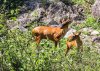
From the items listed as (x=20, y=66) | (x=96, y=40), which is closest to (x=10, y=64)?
(x=20, y=66)

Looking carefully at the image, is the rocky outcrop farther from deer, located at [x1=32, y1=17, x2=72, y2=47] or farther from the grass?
the grass

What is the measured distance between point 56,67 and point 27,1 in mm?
12816

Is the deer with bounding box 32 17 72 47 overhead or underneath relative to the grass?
underneath

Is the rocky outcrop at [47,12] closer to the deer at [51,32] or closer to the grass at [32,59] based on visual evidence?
the deer at [51,32]

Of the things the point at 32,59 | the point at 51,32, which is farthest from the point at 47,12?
the point at 32,59

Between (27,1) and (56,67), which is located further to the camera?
(27,1)

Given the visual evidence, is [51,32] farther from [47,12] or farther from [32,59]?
[32,59]

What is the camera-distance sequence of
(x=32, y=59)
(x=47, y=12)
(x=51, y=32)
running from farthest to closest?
(x=47, y=12) < (x=51, y=32) < (x=32, y=59)

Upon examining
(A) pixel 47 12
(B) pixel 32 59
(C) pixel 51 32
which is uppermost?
(B) pixel 32 59

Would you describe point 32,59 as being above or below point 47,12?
above

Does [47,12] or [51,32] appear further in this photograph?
[47,12]

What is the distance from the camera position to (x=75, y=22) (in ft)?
61.0

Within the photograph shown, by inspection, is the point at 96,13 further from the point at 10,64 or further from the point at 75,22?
the point at 10,64

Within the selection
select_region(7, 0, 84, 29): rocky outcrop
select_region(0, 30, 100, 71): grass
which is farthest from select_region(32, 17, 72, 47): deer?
select_region(0, 30, 100, 71): grass
